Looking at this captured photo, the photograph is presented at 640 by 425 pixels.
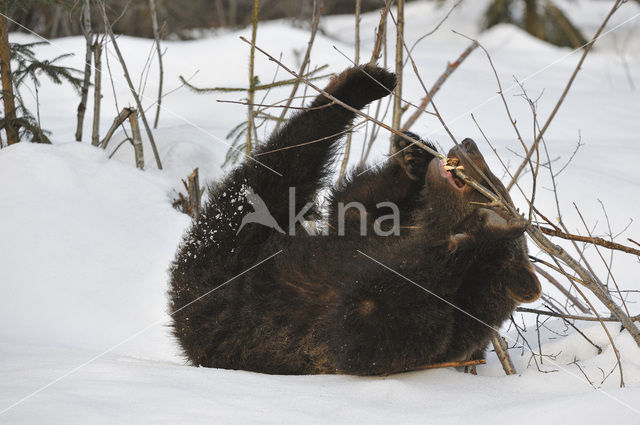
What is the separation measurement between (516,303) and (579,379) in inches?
16.2

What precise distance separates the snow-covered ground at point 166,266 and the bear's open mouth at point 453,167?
0.75 metres

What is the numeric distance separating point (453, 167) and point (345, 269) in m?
0.61

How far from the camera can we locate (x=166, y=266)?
355cm

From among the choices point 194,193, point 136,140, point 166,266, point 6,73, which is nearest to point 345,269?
point 166,266

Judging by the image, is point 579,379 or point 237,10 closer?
point 579,379

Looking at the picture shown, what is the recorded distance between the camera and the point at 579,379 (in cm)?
235

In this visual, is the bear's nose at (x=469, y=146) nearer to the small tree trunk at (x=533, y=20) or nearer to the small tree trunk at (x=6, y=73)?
the small tree trunk at (x=6, y=73)

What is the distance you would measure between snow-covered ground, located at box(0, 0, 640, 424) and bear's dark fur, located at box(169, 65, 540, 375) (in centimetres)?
18

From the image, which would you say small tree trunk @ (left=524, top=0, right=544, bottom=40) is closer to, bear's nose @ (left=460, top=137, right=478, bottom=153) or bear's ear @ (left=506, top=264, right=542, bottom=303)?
bear's nose @ (left=460, top=137, right=478, bottom=153)

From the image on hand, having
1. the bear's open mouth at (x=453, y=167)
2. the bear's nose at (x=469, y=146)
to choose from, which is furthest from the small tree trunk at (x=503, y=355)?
the bear's nose at (x=469, y=146)

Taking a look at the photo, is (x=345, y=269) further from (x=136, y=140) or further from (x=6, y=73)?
(x=6, y=73)

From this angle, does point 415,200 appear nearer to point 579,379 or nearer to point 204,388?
point 579,379

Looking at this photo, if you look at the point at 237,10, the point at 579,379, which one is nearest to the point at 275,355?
the point at 579,379

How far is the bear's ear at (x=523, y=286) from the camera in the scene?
257 centimetres
